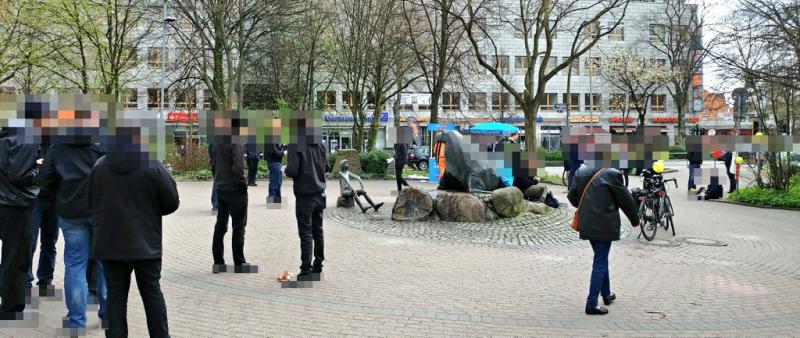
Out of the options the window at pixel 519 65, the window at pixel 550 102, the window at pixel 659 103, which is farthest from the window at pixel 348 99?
the window at pixel 659 103

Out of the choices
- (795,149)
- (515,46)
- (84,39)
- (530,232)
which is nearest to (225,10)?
(84,39)

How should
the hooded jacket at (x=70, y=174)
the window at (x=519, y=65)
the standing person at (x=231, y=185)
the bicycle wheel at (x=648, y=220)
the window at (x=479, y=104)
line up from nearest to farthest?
1. the hooded jacket at (x=70, y=174)
2. the standing person at (x=231, y=185)
3. the bicycle wheel at (x=648, y=220)
4. the window at (x=479, y=104)
5. the window at (x=519, y=65)

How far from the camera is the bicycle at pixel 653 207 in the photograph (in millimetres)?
10242

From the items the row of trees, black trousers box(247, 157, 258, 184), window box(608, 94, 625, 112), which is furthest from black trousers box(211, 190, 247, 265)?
window box(608, 94, 625, 112)

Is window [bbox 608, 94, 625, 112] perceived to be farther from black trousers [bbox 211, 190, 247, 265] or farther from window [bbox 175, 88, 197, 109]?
black trousers [bbox 211, 190, 247, 265]

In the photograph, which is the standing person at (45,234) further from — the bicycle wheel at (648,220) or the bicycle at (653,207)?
the bicycle wheel at (648,220)

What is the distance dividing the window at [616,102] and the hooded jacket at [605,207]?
5602 centimetres

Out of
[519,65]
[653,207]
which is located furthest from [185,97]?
[519,65]

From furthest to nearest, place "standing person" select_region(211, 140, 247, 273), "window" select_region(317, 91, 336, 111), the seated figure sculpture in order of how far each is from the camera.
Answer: "window" select_region(317, 91, 336, 111)
the seated figure sculpture
"standing person" select_region(211, 140, 247, 273)

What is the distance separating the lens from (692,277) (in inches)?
289

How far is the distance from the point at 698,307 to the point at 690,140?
11645 millimetres

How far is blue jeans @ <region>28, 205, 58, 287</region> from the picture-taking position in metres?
5.67

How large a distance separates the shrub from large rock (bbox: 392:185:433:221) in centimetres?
1256

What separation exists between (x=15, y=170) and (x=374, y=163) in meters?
19.4
